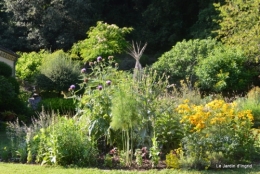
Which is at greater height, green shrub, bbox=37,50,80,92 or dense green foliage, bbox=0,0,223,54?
dense green foliage, bbox=0,0,223,54

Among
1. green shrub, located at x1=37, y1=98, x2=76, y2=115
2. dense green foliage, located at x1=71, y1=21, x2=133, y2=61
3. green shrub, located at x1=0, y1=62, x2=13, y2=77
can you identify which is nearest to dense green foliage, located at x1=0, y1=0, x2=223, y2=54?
dense green foliage, located at x1=71, y1=21, x2=133, y2=61

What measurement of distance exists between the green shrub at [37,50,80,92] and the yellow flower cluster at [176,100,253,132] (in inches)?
400

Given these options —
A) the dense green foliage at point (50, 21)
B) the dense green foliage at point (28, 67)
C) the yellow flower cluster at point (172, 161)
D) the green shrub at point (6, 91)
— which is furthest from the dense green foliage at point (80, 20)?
the yellow flower cluster at point (172, 161)

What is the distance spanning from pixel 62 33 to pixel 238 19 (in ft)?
37.3

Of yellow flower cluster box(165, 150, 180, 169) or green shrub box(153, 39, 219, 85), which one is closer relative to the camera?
yellow flower cluster box(165, 150, 180, 169)

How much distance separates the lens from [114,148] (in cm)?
782

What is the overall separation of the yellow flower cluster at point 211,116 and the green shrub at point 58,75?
10155mm

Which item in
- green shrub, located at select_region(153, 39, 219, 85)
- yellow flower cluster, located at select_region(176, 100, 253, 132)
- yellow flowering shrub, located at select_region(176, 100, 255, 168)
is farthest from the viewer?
green shrub, located at select_region(153, 39, 219, 85)

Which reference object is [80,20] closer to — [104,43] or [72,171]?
[104,43]

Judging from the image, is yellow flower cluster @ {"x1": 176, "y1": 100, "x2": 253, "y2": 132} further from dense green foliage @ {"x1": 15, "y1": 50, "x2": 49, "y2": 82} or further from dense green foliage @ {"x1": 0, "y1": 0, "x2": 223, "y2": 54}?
dense green foliage @ {"x1": 0, "y1": 0, "x2": 223, "y2": 54}

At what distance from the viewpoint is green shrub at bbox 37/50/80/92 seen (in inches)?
693

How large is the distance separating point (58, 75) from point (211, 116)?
10862 mm

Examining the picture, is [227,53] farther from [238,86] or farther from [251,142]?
[251,142]

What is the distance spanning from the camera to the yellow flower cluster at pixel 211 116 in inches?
299
